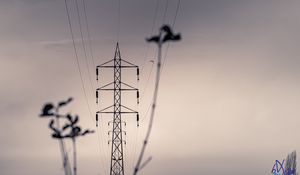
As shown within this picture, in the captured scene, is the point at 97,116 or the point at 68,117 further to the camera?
the point at 97,116

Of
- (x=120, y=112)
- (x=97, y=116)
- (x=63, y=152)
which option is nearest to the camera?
(x=63, y=152)

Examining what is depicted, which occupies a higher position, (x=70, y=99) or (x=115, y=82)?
(x=115, y=82)

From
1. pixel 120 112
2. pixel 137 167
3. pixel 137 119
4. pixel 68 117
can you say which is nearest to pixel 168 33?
pixel 137 167

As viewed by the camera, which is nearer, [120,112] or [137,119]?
[120,112]

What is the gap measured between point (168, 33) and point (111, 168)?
103075mm

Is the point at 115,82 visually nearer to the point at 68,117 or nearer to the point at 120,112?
the point at 120,112

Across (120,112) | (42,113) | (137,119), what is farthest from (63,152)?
(137,119)

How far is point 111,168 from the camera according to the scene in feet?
376

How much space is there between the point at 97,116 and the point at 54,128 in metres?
109

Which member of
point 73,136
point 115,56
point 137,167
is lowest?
point 137,167

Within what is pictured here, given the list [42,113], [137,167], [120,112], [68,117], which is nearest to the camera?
[137,167]

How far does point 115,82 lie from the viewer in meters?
116

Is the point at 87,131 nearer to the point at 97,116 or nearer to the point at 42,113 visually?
the point at 42,113

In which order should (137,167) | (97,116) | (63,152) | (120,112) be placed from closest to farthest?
(137,167)
(63,152)
(120,112)
(97,116)
